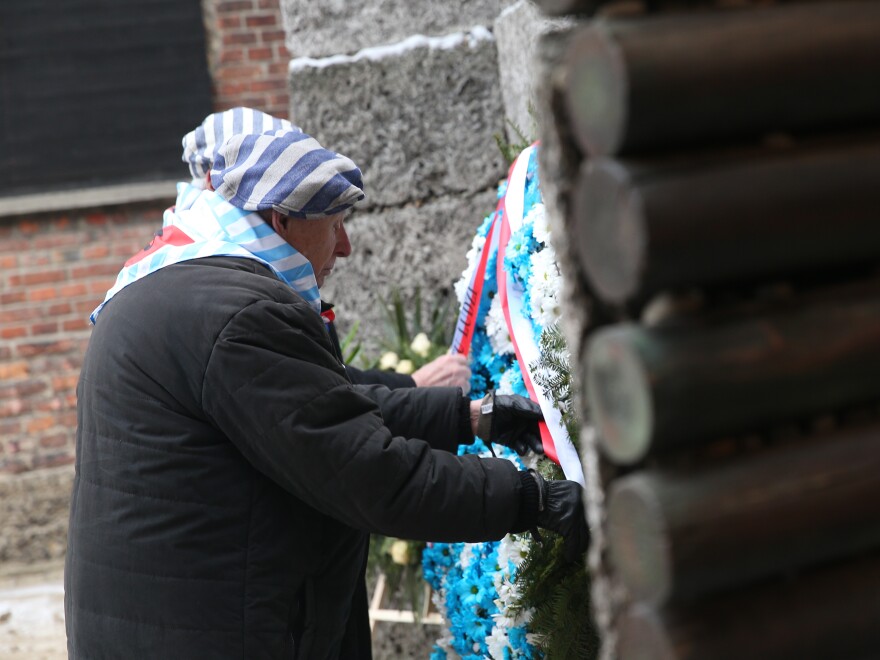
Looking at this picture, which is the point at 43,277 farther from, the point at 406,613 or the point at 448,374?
the point at 448,374

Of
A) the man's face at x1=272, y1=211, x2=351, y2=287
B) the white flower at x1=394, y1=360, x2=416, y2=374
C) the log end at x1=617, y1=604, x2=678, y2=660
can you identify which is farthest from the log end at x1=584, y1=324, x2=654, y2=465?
the white flower at x1=394, y1=360, x2=416, y2=374

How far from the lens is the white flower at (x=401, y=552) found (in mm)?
3234

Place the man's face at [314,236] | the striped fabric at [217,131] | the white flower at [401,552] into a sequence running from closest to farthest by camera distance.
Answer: the man's face at [314,236] → the striped fabric at [217,131] → the white flower at [401,552]

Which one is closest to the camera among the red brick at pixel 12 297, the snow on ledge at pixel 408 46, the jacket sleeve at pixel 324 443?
the jacket sleeve at pixel 324 443

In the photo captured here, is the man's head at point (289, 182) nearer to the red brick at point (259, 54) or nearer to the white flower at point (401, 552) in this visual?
the white flower at point (401, 552)

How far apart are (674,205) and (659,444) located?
0.23 m

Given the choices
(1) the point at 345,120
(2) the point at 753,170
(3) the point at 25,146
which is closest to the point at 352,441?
(2) the point at 753,170

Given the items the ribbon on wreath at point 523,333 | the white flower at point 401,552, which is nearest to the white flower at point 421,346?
the white flower at point 401,552

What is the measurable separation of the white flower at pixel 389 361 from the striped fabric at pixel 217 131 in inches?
47.1

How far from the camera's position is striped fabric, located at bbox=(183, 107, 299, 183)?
2.40 meters

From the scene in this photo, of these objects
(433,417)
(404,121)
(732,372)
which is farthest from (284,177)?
(404,121)

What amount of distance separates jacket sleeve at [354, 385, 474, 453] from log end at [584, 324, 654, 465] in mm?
1366

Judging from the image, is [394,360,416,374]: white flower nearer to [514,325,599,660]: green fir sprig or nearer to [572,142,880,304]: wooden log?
[514,325,599,660]: green fir sprig

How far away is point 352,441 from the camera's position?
6.04 ft
